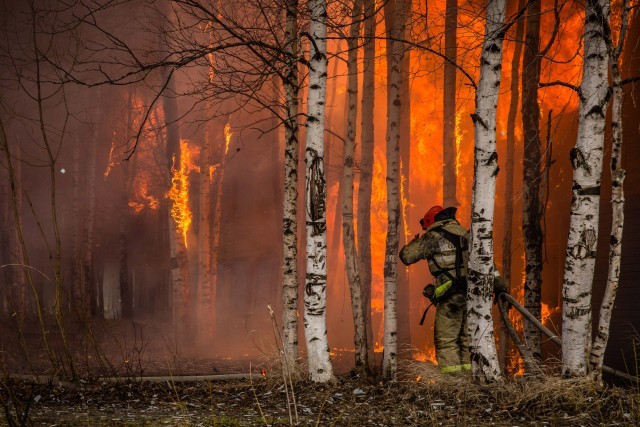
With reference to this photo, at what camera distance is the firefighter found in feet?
27.5

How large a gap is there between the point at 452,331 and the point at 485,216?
1.98m

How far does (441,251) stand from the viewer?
8406 millimetres

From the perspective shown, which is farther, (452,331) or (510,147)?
(510,147)

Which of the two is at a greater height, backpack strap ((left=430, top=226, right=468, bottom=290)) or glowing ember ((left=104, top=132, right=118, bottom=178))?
glowing ember ((left=104, top=132, right=118, bottom=178))

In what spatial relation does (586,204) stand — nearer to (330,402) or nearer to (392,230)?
(330,402)

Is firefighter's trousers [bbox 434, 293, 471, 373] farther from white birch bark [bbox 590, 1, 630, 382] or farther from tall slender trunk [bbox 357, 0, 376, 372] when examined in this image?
tall slender trunk [bbox 357, 0, 376, 372]

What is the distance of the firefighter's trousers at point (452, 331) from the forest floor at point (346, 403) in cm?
52

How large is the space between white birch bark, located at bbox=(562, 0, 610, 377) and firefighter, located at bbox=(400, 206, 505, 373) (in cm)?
177

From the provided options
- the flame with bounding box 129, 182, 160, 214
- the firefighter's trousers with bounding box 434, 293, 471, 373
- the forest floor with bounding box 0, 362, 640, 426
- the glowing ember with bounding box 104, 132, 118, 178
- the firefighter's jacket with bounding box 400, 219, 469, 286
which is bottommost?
the forest floor with bounding box 0, 362, 640, 426

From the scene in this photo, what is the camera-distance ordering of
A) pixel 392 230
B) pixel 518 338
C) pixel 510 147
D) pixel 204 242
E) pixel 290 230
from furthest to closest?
pixel 204 242, pixel 510 147, pixel 392 230, pixel 290 230, pixel 518 338

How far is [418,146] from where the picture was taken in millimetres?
32062

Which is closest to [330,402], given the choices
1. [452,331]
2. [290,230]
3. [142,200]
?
[452,331]

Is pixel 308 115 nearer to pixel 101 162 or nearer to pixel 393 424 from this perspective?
pixel 393 424

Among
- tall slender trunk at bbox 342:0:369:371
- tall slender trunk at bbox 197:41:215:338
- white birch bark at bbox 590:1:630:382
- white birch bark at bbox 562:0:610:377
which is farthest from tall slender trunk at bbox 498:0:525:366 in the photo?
tall slender trunk at bbox 197:41:215:338
